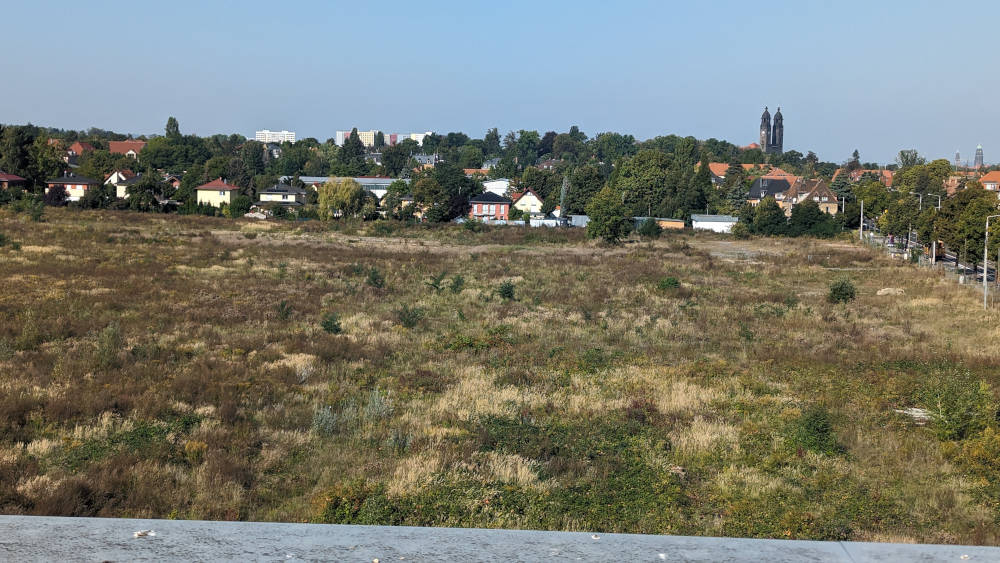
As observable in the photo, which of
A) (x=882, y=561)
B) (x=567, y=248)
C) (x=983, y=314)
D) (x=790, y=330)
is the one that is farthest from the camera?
(x=567, y=248)

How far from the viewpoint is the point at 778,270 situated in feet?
160

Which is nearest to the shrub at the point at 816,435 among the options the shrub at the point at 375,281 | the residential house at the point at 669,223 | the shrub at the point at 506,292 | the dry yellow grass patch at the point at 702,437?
the dry yellow grass patch at the point at 702,437

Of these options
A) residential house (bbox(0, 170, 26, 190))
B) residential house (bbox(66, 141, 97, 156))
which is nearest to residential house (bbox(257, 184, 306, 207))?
residential house (bbox(0, 170, 26, 190))

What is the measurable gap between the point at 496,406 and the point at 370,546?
11349 mm

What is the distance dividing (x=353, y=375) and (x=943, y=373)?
15.3 m

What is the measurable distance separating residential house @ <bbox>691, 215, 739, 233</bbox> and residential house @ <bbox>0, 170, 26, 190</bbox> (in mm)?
86911

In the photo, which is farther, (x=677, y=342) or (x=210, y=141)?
(x=210, y=141)

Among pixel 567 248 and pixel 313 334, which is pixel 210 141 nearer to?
pixel 567 248

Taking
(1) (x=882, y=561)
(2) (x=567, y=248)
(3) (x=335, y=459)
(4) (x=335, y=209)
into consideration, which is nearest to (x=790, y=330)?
(3) (x=335, y=459)

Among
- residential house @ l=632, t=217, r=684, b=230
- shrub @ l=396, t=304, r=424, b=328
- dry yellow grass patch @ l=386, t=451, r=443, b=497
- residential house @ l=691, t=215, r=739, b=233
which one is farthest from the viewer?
residential house @ l=691, t=215, r=739, b=233

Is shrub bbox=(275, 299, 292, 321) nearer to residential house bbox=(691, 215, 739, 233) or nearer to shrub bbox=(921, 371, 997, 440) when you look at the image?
shrub bbox=(921, 371, 997, 440)

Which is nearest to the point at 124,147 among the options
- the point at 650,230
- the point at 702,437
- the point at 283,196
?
the point at 283,196

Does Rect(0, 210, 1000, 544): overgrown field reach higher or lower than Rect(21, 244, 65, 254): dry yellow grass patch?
lower

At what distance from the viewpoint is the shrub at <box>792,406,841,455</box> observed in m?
13.2
